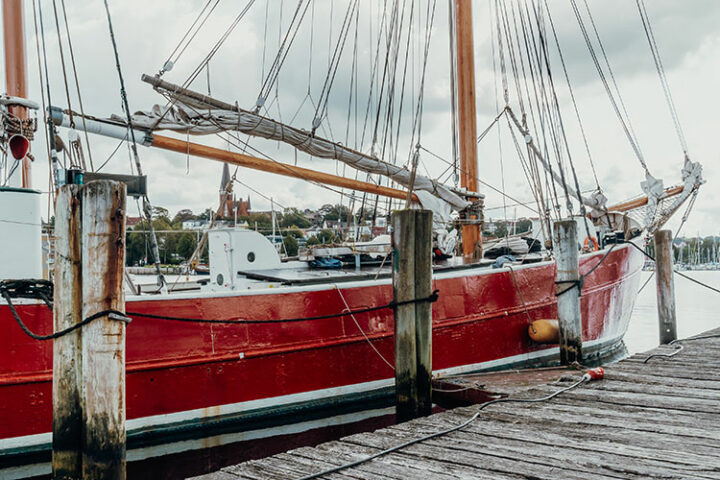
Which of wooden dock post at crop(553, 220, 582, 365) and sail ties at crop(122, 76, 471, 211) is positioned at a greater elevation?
sail ties at crop(122, 76, 471, 211)

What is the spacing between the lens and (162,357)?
579cm

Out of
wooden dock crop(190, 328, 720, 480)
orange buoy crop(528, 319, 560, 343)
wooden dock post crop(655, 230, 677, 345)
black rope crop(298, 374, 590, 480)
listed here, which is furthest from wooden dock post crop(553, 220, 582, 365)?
wooden dock post crop(655, 230, 677, 345)

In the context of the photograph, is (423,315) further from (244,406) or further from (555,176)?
(555,176)

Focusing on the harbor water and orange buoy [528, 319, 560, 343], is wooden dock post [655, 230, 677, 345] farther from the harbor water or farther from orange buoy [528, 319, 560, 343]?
the harbor water

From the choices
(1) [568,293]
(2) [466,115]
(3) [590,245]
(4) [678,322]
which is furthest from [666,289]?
(4) [678,322]

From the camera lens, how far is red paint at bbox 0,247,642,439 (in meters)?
5.28

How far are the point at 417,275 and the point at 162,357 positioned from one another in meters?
2.67

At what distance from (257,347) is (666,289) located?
6417 mm

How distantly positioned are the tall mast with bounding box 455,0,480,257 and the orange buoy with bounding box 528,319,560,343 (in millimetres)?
3397

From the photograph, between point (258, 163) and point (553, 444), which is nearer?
point (553, 444)

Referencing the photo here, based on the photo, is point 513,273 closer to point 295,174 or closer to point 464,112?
point 295,174

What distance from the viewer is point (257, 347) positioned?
6305 millimetres

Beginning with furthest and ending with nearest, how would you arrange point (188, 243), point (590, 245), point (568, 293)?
point (188, 243) → point (590, 245) → point (568, 293)

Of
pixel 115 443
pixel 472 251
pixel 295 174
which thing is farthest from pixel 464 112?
pixel 115 443
